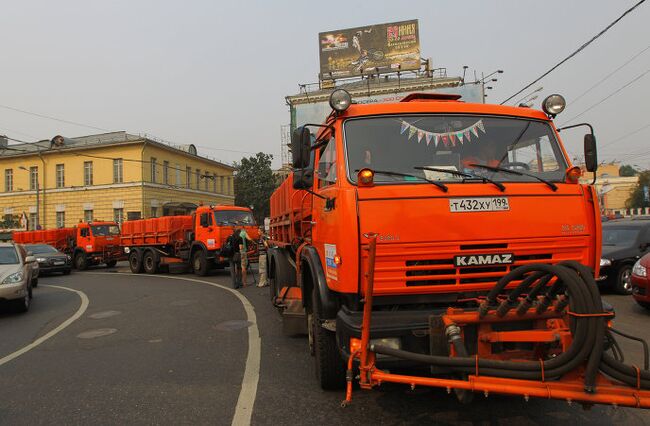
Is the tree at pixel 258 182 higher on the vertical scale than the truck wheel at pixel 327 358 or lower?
higher

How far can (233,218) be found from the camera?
56.4 feet

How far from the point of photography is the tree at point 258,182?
60.2m

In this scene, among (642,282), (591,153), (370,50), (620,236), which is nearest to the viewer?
(591,153)

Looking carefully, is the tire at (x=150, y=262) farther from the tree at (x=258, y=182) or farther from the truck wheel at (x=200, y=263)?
the tree at (x=258, y=182)

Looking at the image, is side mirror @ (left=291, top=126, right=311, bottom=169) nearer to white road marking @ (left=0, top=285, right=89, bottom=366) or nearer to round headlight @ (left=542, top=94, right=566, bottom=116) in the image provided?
round headlight @ (left=542, top=94, right=566, bottom=116)

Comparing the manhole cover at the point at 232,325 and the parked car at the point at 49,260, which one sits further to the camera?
the parked car at the point at 49,260

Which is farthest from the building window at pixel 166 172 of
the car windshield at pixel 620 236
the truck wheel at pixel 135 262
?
the car windshield at pixel 620 236

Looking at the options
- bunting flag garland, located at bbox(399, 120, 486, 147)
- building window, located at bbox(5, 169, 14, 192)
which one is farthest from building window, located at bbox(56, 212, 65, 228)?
bunting flag garland, located at bbox(399, 120, 486, 147)

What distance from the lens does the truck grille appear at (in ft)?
11.4

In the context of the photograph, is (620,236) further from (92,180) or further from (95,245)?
(92,180)

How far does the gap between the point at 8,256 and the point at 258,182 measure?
166ft

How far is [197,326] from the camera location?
791cm

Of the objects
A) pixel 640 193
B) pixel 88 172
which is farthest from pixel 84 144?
pixel 640 193

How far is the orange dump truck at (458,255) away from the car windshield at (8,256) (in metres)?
8.36
